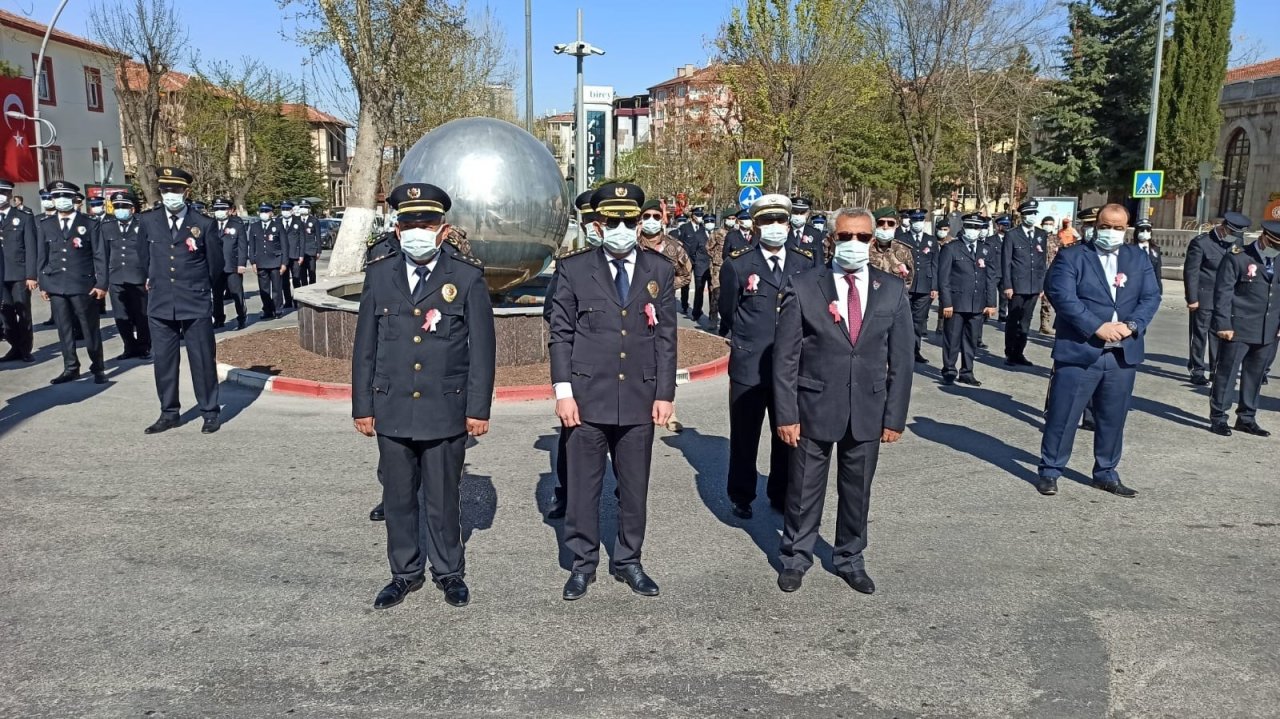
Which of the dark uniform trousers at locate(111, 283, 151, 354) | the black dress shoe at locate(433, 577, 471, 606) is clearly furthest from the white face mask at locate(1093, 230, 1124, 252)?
the dark uniform trousers at locate(111, 283, 151, 354)

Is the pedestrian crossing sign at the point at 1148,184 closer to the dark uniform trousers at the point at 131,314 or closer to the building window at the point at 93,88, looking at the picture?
the dark uniform trousers at the point at 131,314

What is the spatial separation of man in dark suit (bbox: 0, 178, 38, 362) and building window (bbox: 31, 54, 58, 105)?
3766 centimetres

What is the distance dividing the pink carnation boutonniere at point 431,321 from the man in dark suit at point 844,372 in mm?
1713

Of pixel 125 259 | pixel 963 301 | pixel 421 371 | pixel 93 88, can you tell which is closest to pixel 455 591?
pixel 421 371

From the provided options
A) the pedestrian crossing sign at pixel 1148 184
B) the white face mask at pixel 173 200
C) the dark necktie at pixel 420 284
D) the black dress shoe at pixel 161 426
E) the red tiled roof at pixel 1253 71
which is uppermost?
the red tiled roof at pixel 1253 71

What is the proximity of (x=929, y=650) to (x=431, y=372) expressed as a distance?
262 cm

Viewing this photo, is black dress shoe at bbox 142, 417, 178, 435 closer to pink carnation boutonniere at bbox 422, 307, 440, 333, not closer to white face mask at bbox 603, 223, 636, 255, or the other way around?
pink carnation boutonniere at bbox 422, 307, 440, 333

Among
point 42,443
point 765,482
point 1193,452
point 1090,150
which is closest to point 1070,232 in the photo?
point 1193,452

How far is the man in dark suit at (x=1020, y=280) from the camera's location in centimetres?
1197

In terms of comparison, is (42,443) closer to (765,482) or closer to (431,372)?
(431,372)

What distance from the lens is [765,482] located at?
6.96 metres

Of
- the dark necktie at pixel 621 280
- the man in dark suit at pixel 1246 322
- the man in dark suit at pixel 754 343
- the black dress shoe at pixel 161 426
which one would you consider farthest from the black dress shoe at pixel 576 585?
the man in dark suit at pixel 1246 322

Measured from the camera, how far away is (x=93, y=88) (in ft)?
156

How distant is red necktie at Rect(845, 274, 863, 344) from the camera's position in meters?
4.74
